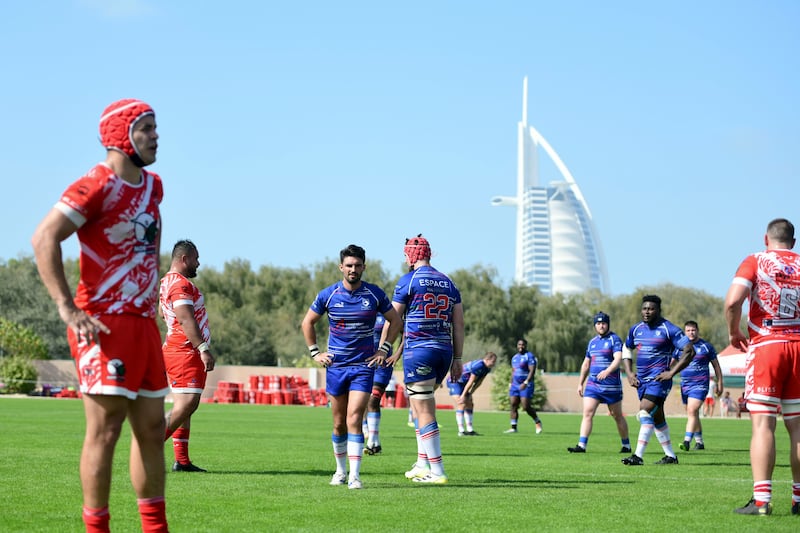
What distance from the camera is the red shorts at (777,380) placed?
360 inches

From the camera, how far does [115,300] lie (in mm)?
6117

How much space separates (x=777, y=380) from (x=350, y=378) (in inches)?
163

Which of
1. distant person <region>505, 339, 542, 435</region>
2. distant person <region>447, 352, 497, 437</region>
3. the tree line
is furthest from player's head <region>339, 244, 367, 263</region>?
the tree line

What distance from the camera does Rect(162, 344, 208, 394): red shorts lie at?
12.3 m

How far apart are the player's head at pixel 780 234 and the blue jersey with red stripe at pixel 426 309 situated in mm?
3745

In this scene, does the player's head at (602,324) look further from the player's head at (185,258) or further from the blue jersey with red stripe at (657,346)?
the player's head at (185,258)

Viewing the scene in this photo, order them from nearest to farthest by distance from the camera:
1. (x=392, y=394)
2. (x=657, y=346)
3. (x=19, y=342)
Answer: (x=657, y=346) < (x=392, y=394) < (x=19, y=342)

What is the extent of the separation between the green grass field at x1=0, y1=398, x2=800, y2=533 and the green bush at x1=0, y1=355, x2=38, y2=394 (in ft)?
123

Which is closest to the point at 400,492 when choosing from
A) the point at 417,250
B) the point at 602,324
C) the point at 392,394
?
the point at 417,250

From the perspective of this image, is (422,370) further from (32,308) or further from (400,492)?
(32,308)

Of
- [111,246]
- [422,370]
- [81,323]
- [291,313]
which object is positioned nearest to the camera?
[81,323]

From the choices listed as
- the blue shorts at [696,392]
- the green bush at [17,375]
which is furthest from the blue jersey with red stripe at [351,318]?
the green bush at [17,375]

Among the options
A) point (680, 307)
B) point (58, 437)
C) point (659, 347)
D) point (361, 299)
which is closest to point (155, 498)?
point (361, 299)

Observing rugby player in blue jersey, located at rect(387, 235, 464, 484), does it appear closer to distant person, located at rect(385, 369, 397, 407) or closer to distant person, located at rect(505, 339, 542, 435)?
distant person, located at rect(505, 339, 542, 435)
